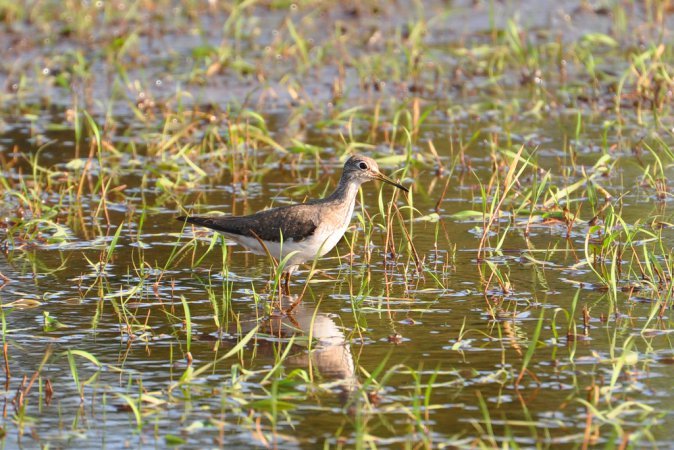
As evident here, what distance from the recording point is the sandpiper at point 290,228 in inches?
352

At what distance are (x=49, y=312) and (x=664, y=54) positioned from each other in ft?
29.4

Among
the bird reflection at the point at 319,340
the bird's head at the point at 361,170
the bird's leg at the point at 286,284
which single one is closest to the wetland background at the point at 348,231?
the bird reflection at the point at 319,340

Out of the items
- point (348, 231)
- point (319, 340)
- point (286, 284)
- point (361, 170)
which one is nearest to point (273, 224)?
point (286, 284)

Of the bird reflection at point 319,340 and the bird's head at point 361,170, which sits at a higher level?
the bird's head at point 361,170

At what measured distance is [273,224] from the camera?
9102 millimetres

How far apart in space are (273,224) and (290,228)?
0.14m

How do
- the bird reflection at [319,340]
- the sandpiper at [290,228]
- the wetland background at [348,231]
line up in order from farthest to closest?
the sandpiper at [290,228]
the bird reflection at [319,340]
the wetland background at [348,231]

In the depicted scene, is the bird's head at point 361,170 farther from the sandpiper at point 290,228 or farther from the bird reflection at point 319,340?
the bird reflection at point 319,340

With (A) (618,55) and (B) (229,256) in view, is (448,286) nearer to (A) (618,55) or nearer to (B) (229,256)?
(B) (229,256)

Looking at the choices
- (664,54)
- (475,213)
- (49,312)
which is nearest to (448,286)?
(475,213)

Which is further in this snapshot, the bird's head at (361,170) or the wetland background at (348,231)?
the bird's head at (361,170)

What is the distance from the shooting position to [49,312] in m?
8.34

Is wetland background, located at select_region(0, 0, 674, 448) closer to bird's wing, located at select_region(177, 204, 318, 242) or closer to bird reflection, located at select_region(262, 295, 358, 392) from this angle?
bird reflection, located at select_region(262, 295, 358, 392)

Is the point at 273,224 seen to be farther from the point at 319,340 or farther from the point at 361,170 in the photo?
the point at 319,340
